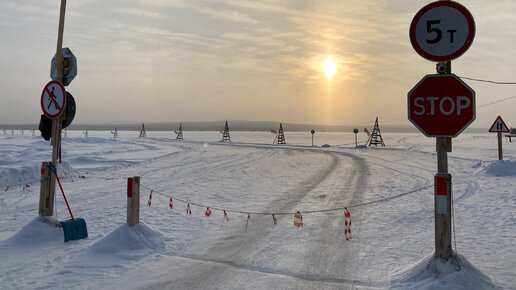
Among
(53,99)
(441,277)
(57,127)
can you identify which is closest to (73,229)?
(57,127)

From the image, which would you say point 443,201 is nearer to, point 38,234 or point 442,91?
point 442,91

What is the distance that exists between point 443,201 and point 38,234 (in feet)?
22.8

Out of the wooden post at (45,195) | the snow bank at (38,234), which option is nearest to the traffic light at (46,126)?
the wooden post at (45,195)

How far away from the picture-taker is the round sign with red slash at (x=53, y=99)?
648cm

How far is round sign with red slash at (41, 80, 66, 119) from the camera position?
21.3ft

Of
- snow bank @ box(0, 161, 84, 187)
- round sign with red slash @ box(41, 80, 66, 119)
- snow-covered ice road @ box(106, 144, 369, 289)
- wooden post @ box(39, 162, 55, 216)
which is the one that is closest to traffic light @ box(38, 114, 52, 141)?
round sign with red slash @ box(41, 80, 66, 119)

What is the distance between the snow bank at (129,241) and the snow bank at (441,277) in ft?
13.3

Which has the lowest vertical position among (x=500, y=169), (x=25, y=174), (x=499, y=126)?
(x=25, y=174)

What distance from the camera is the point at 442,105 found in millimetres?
4285

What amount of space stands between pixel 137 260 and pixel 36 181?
1169 centimetres

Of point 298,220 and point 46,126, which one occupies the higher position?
point 46,126

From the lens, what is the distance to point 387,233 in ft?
22.0

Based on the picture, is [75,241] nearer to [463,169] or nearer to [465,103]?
[465,103]

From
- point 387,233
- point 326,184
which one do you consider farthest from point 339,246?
point 326,184
